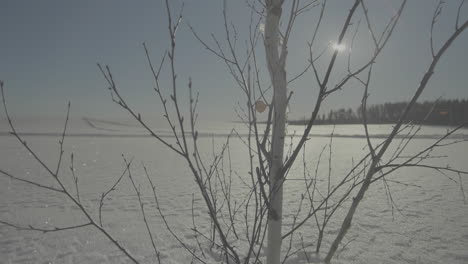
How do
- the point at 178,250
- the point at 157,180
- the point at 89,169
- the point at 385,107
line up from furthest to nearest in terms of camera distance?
the point at 385,107 < the point at 89,169 < the point at 157,180 < the point at 178,250

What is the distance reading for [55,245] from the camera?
3006 mm

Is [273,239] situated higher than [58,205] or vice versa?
[273,239]

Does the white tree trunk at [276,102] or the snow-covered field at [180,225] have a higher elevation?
the white tree trunk at [276,102]

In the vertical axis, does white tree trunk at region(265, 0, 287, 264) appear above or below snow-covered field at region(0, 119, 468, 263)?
above

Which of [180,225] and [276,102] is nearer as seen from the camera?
[276,102]

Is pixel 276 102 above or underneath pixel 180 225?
above

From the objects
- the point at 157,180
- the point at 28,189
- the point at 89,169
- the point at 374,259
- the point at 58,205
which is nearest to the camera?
the point at 374,259

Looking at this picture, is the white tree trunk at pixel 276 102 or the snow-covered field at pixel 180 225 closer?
the white tree trunk at pixel 276 102

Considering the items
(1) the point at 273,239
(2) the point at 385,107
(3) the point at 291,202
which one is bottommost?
(3) the point at 291,202

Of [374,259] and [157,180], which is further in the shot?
[157,180]

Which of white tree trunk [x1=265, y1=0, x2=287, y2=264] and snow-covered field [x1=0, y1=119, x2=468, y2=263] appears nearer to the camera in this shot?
white tree trunk [x1=265, y1=0, x2=287, y2=264]

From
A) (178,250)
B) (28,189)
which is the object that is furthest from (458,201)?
(28,189)

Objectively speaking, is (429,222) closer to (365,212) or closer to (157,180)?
(365,212)

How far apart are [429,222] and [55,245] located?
458 centimetres
